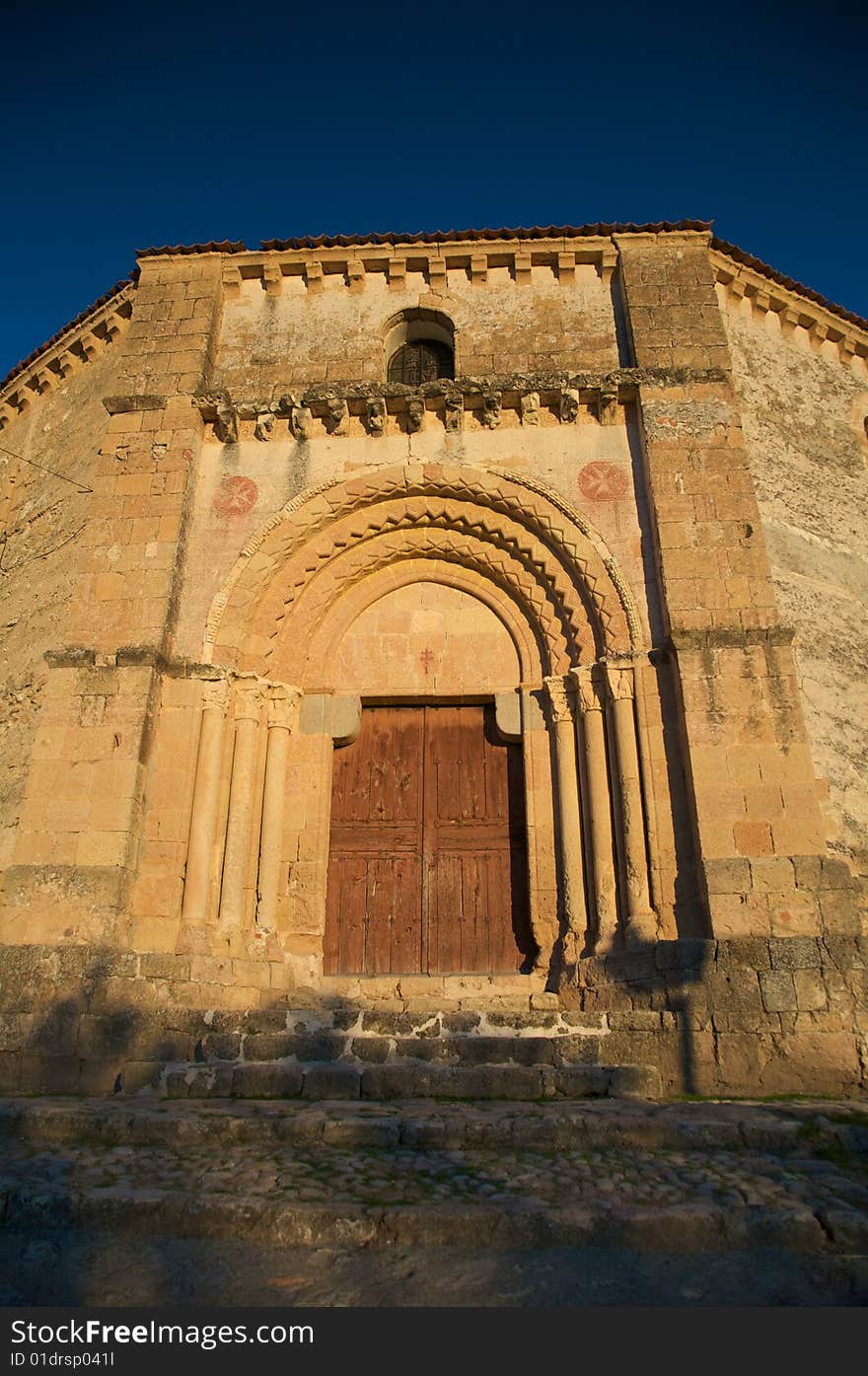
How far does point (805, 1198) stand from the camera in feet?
11.9

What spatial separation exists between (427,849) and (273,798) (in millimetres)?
1463

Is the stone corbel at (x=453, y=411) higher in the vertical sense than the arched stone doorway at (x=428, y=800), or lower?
higher

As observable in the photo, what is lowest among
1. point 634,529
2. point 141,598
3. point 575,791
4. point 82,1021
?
point 82,1021

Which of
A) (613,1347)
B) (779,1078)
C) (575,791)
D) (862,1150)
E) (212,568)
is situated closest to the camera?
(613,1347)

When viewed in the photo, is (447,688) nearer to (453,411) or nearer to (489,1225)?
(453,411)

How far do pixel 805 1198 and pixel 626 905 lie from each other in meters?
3.40

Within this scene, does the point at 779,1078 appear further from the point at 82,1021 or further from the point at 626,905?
the point at 82,1021

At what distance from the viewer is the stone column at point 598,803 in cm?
711

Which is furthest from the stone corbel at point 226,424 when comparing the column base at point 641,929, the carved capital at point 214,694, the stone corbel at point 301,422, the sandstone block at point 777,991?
the sandstone block at point 777,991

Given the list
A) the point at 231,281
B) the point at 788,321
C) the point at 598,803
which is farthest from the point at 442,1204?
the point at 788,321

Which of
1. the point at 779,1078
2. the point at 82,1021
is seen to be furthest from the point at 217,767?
the point at 779,1078

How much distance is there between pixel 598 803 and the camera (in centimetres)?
745

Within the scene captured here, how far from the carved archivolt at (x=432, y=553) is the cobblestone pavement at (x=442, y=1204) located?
4.29m

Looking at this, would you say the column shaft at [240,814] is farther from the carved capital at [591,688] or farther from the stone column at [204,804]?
the carved capital at [591,688]
